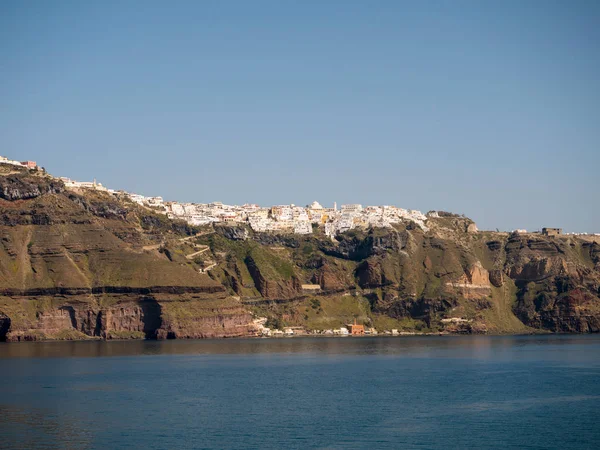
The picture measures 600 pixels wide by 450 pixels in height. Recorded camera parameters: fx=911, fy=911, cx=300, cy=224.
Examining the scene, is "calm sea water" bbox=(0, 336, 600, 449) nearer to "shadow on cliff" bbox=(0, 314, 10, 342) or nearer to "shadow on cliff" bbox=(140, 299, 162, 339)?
"shadow on cliff" bbox=(0, 314, 10, 342)

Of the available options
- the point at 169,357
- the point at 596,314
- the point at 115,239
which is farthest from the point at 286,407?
the point at 596,314

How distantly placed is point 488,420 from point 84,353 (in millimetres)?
71244

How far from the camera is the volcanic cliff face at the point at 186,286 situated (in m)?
150

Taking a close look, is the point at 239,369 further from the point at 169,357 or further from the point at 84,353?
the point at 84,353

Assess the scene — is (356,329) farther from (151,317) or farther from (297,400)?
(297,400)

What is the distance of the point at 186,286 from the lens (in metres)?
156

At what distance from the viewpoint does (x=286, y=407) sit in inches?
2670

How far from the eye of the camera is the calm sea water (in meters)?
55.6

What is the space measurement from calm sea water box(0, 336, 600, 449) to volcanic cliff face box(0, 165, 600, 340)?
30.6 meters

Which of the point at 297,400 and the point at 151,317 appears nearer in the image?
the point at 297,400

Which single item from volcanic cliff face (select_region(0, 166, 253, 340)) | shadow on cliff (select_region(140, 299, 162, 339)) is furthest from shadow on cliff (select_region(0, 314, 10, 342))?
shadow on cliff (select_region(140, 299, 162, 339))

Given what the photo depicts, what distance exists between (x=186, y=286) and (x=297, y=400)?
86.4 meters

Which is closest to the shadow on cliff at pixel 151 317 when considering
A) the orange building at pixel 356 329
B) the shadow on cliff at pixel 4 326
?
the shadow on cliff at pixel 4 326

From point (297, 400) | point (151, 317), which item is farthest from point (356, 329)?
point (297, 400)
